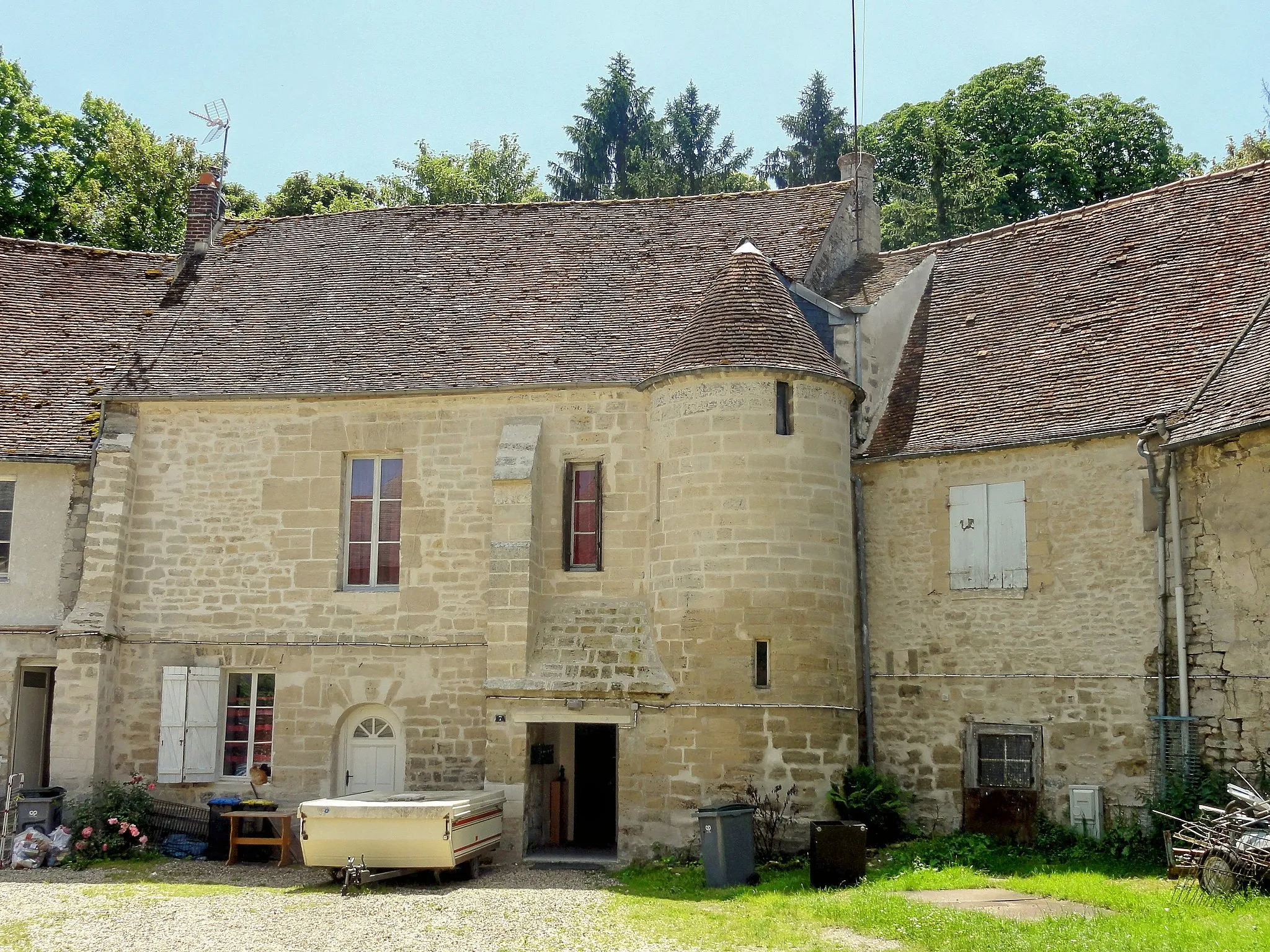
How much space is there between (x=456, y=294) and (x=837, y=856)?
33.2 ft

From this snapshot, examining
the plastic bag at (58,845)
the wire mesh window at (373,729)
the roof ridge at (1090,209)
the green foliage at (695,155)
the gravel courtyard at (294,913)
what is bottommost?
the gravel courtyard at (294,913)

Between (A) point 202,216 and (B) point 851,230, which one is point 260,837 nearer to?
(A) point 202,216

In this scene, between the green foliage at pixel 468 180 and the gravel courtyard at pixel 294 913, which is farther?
the green foliage at pixel 468 180

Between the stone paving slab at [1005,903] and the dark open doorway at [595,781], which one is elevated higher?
the dark open doorway at [595,781]

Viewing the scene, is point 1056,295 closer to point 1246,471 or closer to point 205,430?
point 1246,471

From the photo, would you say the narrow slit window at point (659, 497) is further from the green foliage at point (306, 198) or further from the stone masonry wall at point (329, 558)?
the green foliage at point (306, 198)

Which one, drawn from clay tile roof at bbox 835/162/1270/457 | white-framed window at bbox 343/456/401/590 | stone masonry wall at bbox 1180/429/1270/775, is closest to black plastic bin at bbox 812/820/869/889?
stone masonry wall at bbox 1180/429/1270/775

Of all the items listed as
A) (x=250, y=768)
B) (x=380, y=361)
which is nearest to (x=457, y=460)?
(x=380, y=361)

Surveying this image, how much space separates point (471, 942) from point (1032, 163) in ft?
89.9

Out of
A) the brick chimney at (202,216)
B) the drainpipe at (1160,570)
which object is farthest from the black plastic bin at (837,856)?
the brick chimney at (202,216)

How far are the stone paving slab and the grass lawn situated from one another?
171mm

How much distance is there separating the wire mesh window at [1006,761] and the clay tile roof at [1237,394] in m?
3.91

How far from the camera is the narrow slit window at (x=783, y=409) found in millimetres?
16750

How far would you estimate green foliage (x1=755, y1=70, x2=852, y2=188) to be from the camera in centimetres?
4412
